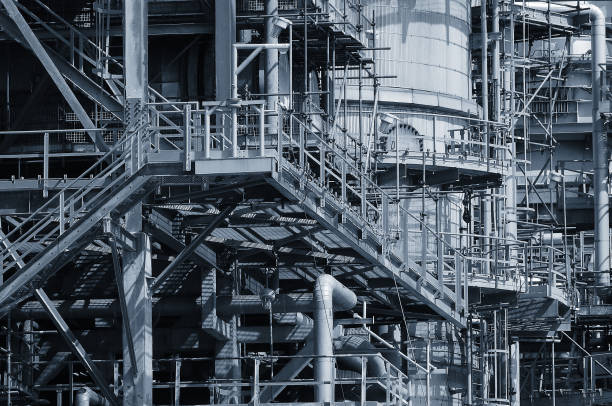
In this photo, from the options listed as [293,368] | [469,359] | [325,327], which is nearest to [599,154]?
[469,359]

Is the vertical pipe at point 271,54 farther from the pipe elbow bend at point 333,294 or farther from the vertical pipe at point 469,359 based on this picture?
the vertical pipe at point 469,359

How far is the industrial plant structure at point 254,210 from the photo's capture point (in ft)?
124

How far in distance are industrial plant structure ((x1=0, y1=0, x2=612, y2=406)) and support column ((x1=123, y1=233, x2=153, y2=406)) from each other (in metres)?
0.04

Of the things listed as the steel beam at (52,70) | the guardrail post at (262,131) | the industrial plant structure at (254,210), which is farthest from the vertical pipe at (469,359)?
the guardrail post at (262,131)

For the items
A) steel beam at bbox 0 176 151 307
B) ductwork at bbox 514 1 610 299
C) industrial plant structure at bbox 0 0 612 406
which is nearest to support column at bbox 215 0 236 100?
industrial plant structure at bbox 0 0 612 406

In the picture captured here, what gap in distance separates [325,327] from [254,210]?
2.65m

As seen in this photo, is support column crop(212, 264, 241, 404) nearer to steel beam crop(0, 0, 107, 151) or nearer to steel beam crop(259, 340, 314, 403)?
steel beam crop(259, 340, 314, 403)

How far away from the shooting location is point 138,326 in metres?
38.3

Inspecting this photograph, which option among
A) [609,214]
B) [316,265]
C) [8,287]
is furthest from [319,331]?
[609,214]

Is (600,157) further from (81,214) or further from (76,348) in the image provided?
(81,214)

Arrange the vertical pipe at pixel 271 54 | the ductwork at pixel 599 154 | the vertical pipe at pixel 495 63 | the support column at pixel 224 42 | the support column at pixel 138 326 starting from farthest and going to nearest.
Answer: the ductwork at pixel 599 154, the vertical pipe at pixel 495 63, the vertical pipe at pixel 271 54, the support column at pixel 224 42, the support column at pixel 138 326

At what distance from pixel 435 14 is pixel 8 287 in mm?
22075

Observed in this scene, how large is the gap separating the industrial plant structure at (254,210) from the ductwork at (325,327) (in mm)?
48

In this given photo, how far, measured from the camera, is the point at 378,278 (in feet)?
141
